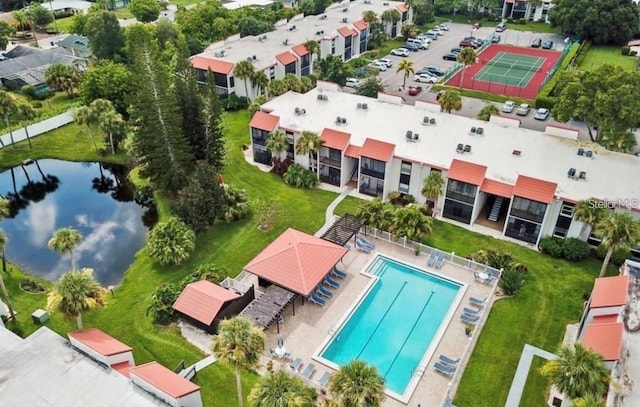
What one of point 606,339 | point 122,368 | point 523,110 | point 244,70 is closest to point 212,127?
point 244,70

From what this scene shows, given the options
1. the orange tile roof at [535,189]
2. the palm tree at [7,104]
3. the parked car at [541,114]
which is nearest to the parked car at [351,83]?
the parked car at [541,114]

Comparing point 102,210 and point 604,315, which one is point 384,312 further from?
point 102,210

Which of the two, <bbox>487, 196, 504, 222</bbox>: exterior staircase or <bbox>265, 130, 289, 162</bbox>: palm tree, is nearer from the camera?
<bbox>487, 196, 504, 222</bbox>: exterior staircase

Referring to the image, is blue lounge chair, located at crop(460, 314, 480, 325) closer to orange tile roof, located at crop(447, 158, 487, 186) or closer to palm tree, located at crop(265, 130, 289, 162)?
A: orange tile roof, located at crop(447, 158, 487, 186)

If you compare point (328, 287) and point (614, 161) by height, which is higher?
point (614, 161)

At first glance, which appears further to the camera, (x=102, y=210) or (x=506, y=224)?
(x=102, y=210)

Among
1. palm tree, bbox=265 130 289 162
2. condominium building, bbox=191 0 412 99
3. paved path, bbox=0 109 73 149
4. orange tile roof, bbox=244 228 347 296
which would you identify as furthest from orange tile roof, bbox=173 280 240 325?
paved path, bbox=0 109 73 149

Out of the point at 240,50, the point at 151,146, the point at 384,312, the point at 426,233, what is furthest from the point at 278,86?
the point at 384,312
